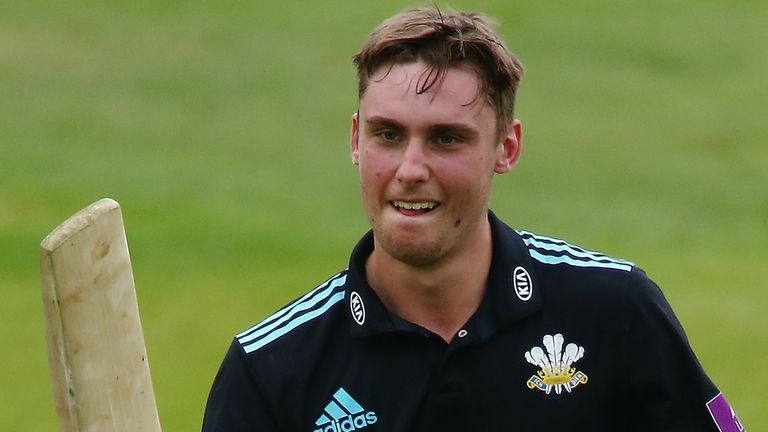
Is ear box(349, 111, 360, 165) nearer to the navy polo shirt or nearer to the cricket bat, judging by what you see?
the navy polo shirt

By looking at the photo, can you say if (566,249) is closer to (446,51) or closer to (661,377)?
(661,377)

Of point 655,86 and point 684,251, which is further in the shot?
point 655,86

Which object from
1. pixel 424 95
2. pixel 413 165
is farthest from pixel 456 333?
pixel 424 95

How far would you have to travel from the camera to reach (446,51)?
5152mm

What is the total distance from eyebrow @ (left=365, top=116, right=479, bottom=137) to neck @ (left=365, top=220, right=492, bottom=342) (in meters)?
0.37

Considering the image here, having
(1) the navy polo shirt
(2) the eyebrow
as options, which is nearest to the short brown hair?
(2) the eyebrow

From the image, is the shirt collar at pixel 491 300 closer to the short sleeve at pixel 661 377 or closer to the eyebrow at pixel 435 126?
Result: the short sleeve at pixel 661 377

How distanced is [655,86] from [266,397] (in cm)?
1565

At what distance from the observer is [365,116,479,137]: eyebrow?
16.5 feet

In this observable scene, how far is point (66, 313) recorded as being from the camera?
396 cm

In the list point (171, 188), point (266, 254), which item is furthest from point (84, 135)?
point (266, 254)

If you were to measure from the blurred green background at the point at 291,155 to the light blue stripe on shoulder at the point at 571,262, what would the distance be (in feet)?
21.9

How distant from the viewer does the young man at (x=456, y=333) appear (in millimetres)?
5117

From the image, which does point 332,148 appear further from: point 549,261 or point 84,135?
point 549,261
